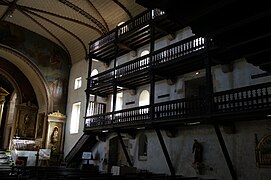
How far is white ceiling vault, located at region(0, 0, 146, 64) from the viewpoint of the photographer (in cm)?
1919

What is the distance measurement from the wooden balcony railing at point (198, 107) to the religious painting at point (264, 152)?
5.17ft

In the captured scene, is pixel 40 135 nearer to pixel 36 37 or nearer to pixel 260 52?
pixel 36 37

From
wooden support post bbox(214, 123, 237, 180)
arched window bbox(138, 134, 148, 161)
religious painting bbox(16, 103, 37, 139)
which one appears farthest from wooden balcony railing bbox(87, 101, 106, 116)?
wooden support post bbox(214, 123, 237, 180)

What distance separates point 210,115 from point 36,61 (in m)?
18.6

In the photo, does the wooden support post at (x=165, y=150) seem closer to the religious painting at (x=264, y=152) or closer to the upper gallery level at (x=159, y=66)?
the upper gallery level at (x=159, y=66)

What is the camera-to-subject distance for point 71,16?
20953 millimetres

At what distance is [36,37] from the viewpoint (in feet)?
80.7

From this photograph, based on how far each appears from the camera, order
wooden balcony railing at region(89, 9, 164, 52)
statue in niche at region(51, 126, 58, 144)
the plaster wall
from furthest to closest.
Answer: statue in niche at region(51, 126, 58, 144) < the plaster wall < wooden balcony railing at region(89, 9, 164, 52)

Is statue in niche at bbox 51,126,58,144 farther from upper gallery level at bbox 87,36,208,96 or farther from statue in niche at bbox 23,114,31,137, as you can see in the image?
upper gallery level at bbox 87,36,208,96

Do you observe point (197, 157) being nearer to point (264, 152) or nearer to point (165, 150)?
point (165, 150)

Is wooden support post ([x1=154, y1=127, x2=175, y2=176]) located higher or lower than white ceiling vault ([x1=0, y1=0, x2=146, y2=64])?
lower

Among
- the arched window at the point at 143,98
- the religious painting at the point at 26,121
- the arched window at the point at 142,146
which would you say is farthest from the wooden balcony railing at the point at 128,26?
the religious painting at the point at 26,121

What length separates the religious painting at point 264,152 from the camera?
10.3 m

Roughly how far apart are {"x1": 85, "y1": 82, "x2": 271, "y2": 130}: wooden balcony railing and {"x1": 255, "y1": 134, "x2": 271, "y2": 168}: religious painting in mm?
1574
